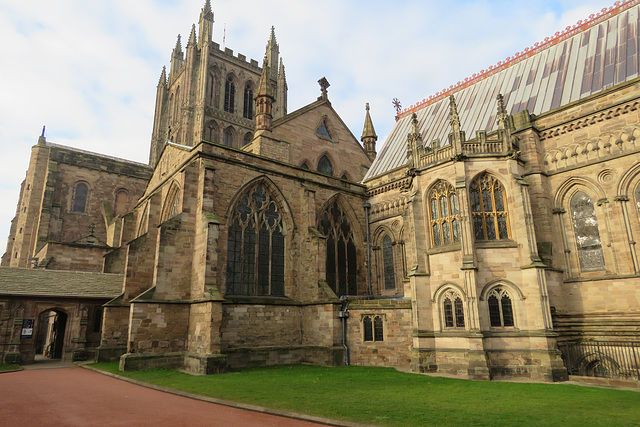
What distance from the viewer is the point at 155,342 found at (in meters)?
16.2

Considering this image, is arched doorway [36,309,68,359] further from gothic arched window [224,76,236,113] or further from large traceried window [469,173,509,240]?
gothic arched window [224,76,236,113]

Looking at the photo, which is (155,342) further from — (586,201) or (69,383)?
(586,201)

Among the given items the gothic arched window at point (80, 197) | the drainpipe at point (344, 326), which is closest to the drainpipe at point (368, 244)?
the drainpipe at point (344, 326)

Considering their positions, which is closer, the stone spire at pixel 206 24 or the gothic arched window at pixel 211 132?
the gothic arched window at pixel 211 132

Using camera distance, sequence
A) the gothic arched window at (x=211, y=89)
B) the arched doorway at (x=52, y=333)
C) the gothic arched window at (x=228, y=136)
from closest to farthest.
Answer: the arched doorway at (x=52, y=333)
the gothic arched window at (x=211, y=89)
the gothic arched window at (x=228, y=136)

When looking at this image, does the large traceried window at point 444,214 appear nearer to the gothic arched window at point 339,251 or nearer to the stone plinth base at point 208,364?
the gothic arched window at point 339,251

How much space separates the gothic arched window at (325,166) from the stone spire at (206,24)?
99.0 ft

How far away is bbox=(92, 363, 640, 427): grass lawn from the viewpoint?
26.3 feet

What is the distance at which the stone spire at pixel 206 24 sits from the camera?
165ft

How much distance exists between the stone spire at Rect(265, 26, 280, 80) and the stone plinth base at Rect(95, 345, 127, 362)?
146 feet

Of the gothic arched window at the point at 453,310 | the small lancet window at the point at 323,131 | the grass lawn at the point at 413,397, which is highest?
the small lancet window at the point at 323,131

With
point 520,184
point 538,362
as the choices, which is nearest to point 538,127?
point 520,184

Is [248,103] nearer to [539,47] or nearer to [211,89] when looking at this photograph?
[211,89]

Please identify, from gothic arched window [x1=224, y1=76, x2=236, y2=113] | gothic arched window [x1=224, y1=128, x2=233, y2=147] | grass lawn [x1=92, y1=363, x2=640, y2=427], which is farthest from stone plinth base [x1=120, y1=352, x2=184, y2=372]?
gothic arched window [x1=224, y1=76, x2=236, y2=113]
